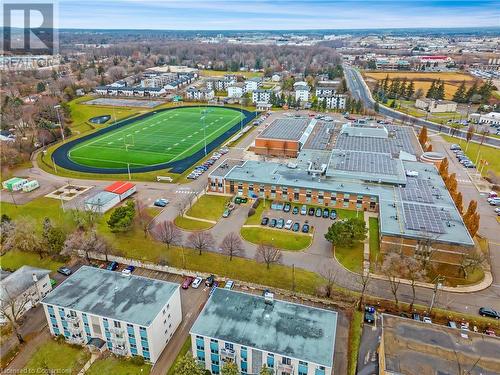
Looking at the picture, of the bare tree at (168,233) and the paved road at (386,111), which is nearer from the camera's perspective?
the bare tree at (168,233)

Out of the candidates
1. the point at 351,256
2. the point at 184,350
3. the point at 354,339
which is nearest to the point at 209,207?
the point at 351,256

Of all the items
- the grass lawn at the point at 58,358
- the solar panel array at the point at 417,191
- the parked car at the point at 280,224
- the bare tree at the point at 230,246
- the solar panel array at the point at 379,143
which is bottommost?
the grass lawn at the point at 58,358

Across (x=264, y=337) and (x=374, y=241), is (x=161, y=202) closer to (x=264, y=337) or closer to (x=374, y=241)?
(x=374, y=241)

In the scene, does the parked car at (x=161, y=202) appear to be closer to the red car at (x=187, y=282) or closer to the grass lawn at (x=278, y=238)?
the grass lawn at (x=278, y=238)

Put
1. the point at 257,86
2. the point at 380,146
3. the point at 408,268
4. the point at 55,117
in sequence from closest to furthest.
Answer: the point at 408,268 < the point at 380,146 < the point at 55,117 < the point at 257,86

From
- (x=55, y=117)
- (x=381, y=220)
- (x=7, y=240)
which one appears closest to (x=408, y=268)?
(x=381, y=220)

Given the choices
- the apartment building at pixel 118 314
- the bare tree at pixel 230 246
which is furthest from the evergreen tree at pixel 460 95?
the apartment building at pixel 118 314

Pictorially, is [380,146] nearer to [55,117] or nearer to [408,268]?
[408,268]
